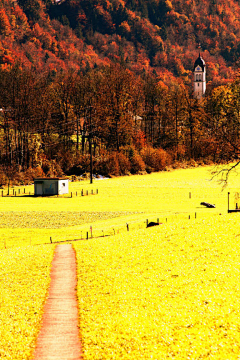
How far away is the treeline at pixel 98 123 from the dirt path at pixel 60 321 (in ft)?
221

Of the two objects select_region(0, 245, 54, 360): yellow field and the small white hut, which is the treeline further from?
select_region(0, 245, 54, 360): yellow field

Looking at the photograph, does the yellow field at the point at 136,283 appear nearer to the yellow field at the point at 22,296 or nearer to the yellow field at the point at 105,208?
the yellow field at the point at 22,296

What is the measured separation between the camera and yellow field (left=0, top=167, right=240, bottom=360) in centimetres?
1820

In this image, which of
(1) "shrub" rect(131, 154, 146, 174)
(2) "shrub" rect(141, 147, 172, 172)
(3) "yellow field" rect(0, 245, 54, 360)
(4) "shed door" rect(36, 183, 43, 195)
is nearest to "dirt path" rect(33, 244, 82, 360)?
(3) "yellow field" rect(0, 245, 54, 360)

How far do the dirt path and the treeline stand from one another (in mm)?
67413

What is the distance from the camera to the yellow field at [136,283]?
59.7 ft

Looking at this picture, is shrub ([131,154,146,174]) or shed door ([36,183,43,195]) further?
shrub ([131,154,146,174])

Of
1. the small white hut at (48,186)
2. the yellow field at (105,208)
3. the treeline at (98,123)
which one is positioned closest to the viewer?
the yellow field at (105,208)

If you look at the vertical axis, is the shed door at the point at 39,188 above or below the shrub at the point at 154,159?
below

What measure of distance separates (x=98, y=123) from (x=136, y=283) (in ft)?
333

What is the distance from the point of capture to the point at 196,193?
81375mm

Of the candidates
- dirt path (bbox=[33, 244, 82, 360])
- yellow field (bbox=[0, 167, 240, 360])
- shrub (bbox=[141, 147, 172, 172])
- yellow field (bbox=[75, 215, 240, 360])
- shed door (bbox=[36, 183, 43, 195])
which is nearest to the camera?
dirt path (bbox=[33, 244, 82, 360])

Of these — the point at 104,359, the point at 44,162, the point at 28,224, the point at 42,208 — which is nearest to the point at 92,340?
the point at 104,359

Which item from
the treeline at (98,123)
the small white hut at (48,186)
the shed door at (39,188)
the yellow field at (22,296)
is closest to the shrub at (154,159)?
the treeline at (98,123)
